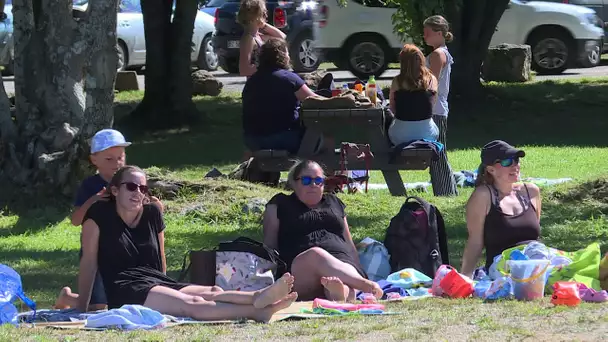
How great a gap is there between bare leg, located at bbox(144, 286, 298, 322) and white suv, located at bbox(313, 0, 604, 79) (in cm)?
1441

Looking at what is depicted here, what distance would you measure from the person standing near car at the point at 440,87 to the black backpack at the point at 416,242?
299 centimetres

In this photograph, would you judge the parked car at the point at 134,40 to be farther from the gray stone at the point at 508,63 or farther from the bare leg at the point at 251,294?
the bare leg at the point at 251,294

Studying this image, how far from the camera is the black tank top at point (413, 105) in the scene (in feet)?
32.4

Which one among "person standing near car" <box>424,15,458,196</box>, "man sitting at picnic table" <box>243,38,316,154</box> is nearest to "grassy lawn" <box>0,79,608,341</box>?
"person standing near car" <box>424,15,458,196</box>

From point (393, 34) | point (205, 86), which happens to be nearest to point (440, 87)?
point (205, 86)

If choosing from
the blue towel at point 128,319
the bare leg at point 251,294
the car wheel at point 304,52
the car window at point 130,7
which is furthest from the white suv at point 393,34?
the blue towel at point 128,319

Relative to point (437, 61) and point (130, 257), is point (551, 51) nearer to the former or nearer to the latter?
point (437, 61)

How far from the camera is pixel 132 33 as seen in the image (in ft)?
69.8

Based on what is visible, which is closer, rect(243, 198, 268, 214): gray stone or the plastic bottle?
rect(243, 198, 268, 214): gray stone

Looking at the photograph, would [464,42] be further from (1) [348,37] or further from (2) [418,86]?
(2) [418,86]

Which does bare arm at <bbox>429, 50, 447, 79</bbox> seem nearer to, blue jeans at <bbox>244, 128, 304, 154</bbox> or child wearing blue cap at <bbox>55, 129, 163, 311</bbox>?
blue jeans at <bbox>244, 128, 304, 154</bbox>

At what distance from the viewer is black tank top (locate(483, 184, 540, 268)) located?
264 inches

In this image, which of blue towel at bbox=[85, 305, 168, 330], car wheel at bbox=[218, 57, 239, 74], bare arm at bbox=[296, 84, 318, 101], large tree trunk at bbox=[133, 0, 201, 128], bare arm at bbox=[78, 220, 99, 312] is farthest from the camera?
car wheel at bbox=[218, 57, 239, 74]

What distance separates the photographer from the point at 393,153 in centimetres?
989
